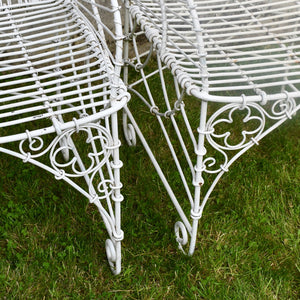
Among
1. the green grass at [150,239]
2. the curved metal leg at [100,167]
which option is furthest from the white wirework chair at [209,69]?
the curved metal leg at [100,167]

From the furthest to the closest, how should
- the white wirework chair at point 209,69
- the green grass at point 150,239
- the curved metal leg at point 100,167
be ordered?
the green grass at point 150,239 < the white wirework chair at point 209,69 < the curved metal leg at point 100,167

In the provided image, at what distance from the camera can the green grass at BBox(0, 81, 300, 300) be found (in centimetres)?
156

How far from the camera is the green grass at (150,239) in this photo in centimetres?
156

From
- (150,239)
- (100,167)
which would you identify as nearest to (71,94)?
(100,167)

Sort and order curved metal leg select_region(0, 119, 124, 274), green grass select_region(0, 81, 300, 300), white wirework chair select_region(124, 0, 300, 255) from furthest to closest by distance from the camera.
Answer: green grass select_region(0, 81, 300, 300)
white wirework chair select_region(124, 0, 300, 255)
curved metal leg select_region(0, 119, 124, 274)

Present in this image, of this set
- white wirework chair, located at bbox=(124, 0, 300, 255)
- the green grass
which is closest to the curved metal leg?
the green grass

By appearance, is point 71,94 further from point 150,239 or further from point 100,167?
point 150,239

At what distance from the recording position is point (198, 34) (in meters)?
1.22

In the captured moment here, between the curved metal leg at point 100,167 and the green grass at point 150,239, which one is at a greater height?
the curved metal leg at point 100,167

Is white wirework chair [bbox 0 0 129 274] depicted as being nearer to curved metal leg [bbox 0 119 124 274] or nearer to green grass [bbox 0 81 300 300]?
curved metal leg [bbox 0 119 124 274]

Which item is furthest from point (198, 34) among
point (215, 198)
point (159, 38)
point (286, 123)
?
point (286, 123)

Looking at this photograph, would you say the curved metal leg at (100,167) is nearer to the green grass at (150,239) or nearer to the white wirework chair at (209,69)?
the green grass at (150,239)

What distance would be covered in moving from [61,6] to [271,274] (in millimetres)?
1305

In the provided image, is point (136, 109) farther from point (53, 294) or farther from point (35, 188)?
point (53, 294)
